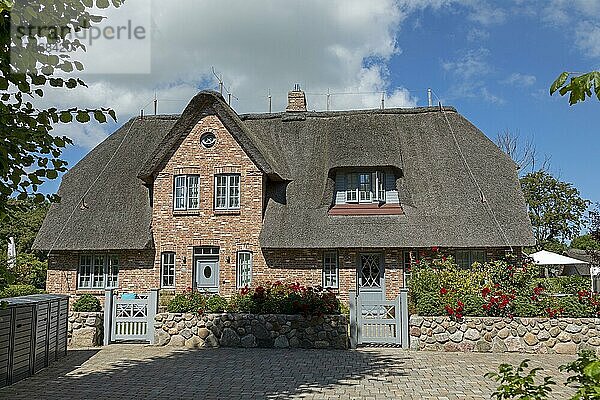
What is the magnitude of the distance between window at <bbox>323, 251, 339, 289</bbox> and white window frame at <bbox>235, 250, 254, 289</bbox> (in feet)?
8.41

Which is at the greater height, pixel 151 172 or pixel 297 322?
pixel 151 172

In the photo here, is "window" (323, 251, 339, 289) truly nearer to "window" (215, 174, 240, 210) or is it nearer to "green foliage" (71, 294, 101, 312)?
"window" (215, 174, 240, 210)

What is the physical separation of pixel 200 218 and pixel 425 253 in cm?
790

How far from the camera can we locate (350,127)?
76.4ft

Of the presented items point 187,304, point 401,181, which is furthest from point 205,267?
point 401,181

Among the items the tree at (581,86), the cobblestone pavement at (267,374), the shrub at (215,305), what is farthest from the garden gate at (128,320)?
the tree at (581,86)

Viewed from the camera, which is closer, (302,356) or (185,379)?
(185,379)

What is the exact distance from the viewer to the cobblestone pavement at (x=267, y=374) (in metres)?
9.62

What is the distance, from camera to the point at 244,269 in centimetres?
2094

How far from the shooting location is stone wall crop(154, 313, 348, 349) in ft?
47.6

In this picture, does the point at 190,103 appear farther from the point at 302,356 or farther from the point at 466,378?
the point at 466,378

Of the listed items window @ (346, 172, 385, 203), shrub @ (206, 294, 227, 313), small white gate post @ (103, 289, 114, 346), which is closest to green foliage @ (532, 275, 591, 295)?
window @ (346, 172, 385, 203)

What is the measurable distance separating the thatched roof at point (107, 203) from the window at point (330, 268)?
6.18 metres

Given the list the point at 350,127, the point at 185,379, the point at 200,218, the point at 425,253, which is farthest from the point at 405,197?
the point at 185,379
